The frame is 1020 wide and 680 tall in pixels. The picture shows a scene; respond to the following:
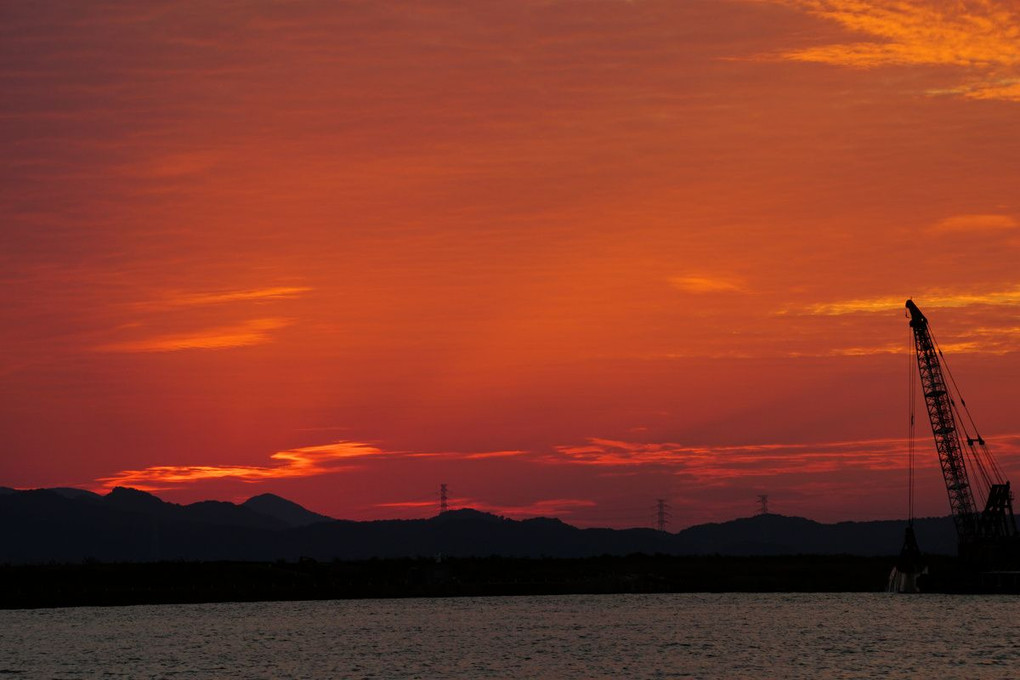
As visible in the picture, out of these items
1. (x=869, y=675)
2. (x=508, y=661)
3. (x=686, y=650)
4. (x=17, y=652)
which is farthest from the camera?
(x=17, y=652)

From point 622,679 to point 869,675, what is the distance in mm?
22931

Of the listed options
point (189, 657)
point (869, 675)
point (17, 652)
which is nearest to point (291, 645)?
point (189, 657)

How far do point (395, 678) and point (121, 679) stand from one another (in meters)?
27.5

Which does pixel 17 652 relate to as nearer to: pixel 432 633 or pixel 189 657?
pixel 189 657

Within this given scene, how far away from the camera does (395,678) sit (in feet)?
426

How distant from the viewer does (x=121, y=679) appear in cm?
13288

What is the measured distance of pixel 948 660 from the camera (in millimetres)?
139500

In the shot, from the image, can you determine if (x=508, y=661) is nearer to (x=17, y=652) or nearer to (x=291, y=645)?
(x=291, y=645)

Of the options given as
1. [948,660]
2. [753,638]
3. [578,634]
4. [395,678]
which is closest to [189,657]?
[395,678]

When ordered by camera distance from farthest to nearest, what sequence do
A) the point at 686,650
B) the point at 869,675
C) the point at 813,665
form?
the point at 686,650 < the point at 813,665 < the point at 869,675

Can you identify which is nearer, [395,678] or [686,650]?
[395,678]

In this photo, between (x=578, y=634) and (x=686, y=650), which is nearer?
(x=686, y=650)

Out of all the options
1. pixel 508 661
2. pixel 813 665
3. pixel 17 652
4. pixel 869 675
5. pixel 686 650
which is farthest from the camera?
pixel 17 652

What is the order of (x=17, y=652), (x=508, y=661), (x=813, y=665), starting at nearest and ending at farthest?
1. (x=813, y=665)
2. (x=508, y=661)
3. (x=17, y=652)
